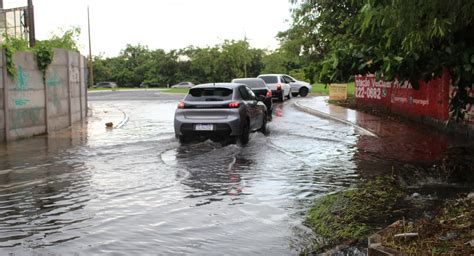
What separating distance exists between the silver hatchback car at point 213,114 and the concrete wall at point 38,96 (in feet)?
15.4

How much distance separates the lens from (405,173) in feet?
30.3

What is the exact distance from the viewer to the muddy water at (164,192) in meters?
5.75

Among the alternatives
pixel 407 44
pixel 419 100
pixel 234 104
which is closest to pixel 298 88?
→ pixel 419 100

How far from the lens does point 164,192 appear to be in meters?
8.01

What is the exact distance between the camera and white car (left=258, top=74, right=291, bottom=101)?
30.2 m

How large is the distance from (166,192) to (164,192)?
0.10ft

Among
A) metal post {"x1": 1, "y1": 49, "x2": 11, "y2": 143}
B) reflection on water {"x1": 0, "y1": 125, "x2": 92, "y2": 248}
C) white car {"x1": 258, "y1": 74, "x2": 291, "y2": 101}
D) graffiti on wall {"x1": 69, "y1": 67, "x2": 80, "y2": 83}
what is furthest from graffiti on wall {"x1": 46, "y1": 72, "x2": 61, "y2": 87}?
white car {"x1": 258, "y1": 74, "x2": 291, "y2": 101}

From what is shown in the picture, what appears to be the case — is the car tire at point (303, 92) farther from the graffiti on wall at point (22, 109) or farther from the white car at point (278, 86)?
the graffiti on wall at point (22, 109)

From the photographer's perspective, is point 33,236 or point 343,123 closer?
point 33,236

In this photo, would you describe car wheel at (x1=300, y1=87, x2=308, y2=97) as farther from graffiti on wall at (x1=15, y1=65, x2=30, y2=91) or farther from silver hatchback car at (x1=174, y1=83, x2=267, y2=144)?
graffiti on wall at (x1=15, y1=65, x2=30, y2=91)

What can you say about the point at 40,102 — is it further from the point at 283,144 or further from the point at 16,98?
the point at 283,144

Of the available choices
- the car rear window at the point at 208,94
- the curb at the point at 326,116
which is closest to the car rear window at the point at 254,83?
the curb at the point at 326,116

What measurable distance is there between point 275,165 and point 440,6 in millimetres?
5991

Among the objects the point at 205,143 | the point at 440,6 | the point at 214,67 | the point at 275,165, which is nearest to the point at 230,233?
the point at 440,6
